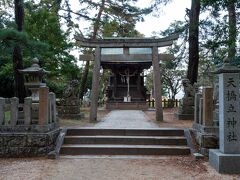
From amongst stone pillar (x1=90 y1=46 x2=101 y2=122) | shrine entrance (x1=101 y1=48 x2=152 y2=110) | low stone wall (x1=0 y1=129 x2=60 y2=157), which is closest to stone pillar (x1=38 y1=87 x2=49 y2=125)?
low stone wall (x1=0 y1=129 x2=60 y2=157)

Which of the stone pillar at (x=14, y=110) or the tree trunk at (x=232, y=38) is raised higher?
the tree trunk at (x=232, y=38)

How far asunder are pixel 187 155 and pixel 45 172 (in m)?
3.99

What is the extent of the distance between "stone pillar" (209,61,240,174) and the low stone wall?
14.6 ft

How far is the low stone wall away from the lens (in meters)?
9.07

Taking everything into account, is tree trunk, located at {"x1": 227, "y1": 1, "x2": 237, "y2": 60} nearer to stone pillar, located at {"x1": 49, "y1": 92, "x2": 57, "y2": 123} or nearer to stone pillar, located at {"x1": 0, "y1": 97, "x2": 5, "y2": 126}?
stone pillar, located at {"x1": 49, "y1": 92, "x2": 57, "y2": 123}

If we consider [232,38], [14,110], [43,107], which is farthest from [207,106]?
[14,110]

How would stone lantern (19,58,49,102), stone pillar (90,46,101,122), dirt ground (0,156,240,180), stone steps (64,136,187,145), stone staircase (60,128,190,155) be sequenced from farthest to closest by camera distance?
stone pillar (90,46,101,122), stone lantern (19,58,49,102), stone steps (64,136,187,145), stone staircase (60,128,190,155), dirt ground (0,156,240,180)

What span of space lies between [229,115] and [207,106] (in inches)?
55.2

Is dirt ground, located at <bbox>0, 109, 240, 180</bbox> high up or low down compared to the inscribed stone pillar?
down

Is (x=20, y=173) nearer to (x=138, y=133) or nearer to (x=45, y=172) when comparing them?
(x=45, y=172)

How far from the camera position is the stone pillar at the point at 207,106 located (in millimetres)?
9125

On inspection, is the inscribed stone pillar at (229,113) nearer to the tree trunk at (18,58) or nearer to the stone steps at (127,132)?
the stone steps at (127,132)

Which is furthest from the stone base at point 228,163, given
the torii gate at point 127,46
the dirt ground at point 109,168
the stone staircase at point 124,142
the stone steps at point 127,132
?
the torii gate at point 127,46

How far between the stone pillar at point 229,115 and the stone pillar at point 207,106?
1149mm
